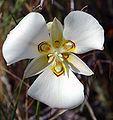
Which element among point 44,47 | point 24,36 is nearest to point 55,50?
point 44,47

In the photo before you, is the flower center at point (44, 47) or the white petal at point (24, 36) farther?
→ the flower center at point (44, 47)

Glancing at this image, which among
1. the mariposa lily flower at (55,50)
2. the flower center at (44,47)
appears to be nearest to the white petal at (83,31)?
the mariposa lily flower at (55,50)

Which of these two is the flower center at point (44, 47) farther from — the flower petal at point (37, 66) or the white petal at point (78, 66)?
the white petal at point (78, 66)

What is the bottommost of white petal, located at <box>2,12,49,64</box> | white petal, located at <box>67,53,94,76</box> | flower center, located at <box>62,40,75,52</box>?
white petal, located at <box>67,53,94,76</box>

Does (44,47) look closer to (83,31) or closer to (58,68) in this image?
(58,68)

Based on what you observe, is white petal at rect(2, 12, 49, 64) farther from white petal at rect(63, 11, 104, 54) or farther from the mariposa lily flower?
white petal at rect(63, 11, 104, 54)

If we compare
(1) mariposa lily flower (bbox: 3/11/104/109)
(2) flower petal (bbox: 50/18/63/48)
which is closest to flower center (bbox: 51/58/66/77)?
(1) mariposa lily flower (bbox: 3/11/104/109)
